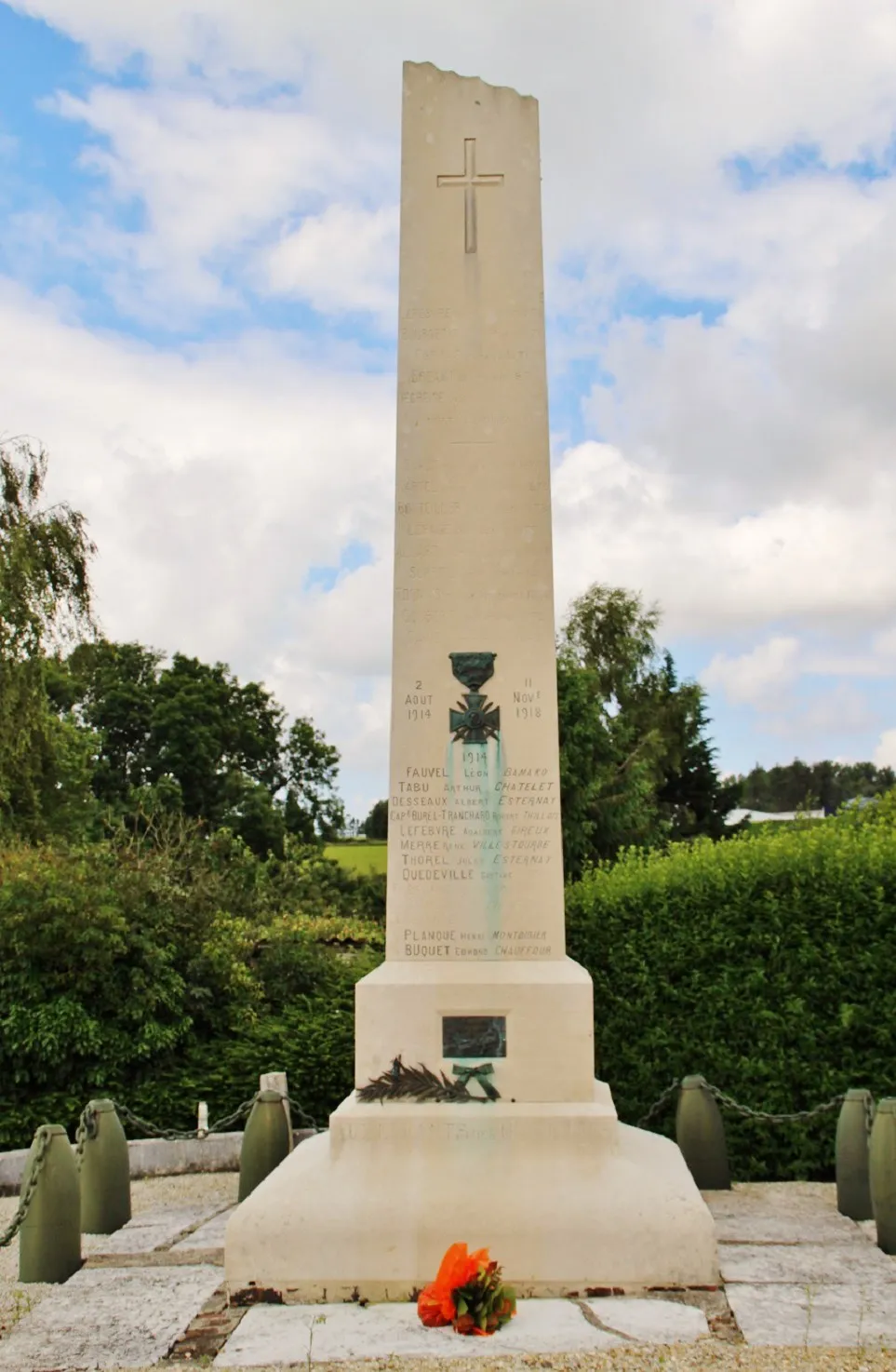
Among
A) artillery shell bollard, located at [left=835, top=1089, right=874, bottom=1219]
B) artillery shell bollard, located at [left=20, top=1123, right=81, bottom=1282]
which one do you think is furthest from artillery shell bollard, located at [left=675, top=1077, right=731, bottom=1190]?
artillery shell bollard, located at [left=20, top=1123, right=81, bottom=1282]

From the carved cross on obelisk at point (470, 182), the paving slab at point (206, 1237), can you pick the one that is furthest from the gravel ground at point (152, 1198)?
the carved cross on obelisk at point (470, 182)

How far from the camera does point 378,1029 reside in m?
6.58

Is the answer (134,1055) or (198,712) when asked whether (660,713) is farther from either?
(134,1055)

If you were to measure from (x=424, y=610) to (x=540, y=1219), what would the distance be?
3417 millimetres

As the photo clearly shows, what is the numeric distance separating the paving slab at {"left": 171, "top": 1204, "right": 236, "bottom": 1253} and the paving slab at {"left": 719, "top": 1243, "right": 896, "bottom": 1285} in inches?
115

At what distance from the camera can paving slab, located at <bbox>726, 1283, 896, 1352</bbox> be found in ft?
16.3

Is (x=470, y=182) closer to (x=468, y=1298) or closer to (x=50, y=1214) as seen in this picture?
(x=468, y=1298)

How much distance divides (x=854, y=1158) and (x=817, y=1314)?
2.27 m

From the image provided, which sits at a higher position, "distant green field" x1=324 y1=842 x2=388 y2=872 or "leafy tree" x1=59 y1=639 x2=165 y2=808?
"leafy tree" x1=59 y1=639 x2=165 y2=808

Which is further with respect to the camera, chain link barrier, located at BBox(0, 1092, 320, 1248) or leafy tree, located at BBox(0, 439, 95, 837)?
leafy tree, located at BBox(0, 439, 95, 837)

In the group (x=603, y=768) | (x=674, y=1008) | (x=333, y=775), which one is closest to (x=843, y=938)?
(x=674, y=1008)

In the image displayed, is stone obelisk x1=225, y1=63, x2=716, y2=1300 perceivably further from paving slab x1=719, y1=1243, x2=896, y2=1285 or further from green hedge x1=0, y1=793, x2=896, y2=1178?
green hedge x1=0, y1=793, x2=896, y2=1178

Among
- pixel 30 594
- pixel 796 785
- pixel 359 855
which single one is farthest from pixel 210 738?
pixel 796 785

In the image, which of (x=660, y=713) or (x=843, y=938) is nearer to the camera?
(x=843, y=938)
